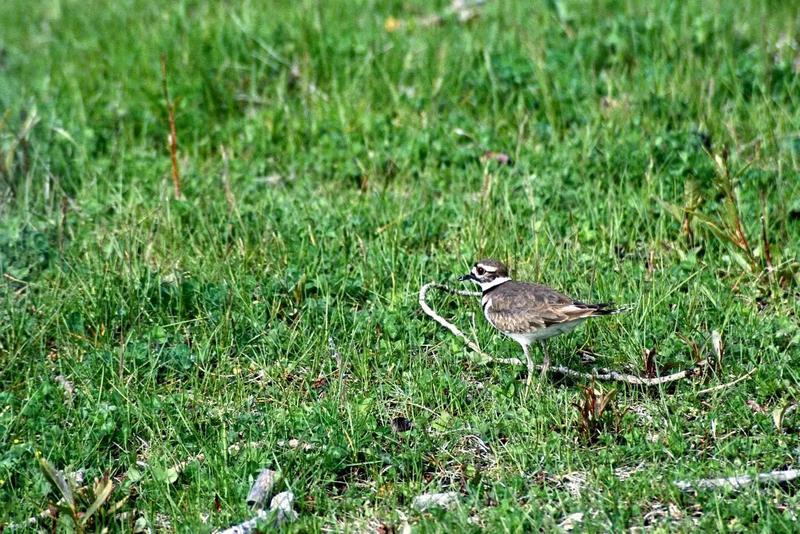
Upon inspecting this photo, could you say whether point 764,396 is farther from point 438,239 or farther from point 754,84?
point 754,84

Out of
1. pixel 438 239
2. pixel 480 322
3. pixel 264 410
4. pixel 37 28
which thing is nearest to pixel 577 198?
pixel 438 239

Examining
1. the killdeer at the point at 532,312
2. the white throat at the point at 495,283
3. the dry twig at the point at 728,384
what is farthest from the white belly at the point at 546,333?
the dry twig at the point at 728,384

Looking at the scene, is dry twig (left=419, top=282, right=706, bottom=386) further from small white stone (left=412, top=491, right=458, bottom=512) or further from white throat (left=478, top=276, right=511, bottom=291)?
small white stone (left=412, top=491, right=458, bottom=512)

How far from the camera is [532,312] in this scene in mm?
5723

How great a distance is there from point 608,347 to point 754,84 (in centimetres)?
327

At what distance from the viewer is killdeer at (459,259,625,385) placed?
18.5 ft

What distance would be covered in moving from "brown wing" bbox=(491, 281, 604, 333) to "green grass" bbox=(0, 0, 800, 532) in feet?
1.17

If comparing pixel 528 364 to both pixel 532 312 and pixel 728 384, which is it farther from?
pixel 728 384

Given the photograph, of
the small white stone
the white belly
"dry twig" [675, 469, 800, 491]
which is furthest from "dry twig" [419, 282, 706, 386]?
the small white stone

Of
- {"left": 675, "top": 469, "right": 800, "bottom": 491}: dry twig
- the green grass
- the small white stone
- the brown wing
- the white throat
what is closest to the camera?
{"left": 675, "top": 469, "right": 800, "bottom": 491}: dry twig

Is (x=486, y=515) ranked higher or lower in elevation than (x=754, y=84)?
lower

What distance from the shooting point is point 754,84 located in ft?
27.3

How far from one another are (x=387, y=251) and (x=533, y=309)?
1563mm

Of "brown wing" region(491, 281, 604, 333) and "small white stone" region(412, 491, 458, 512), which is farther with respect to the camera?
"brown wing" region(491, 281, 604, 333)
